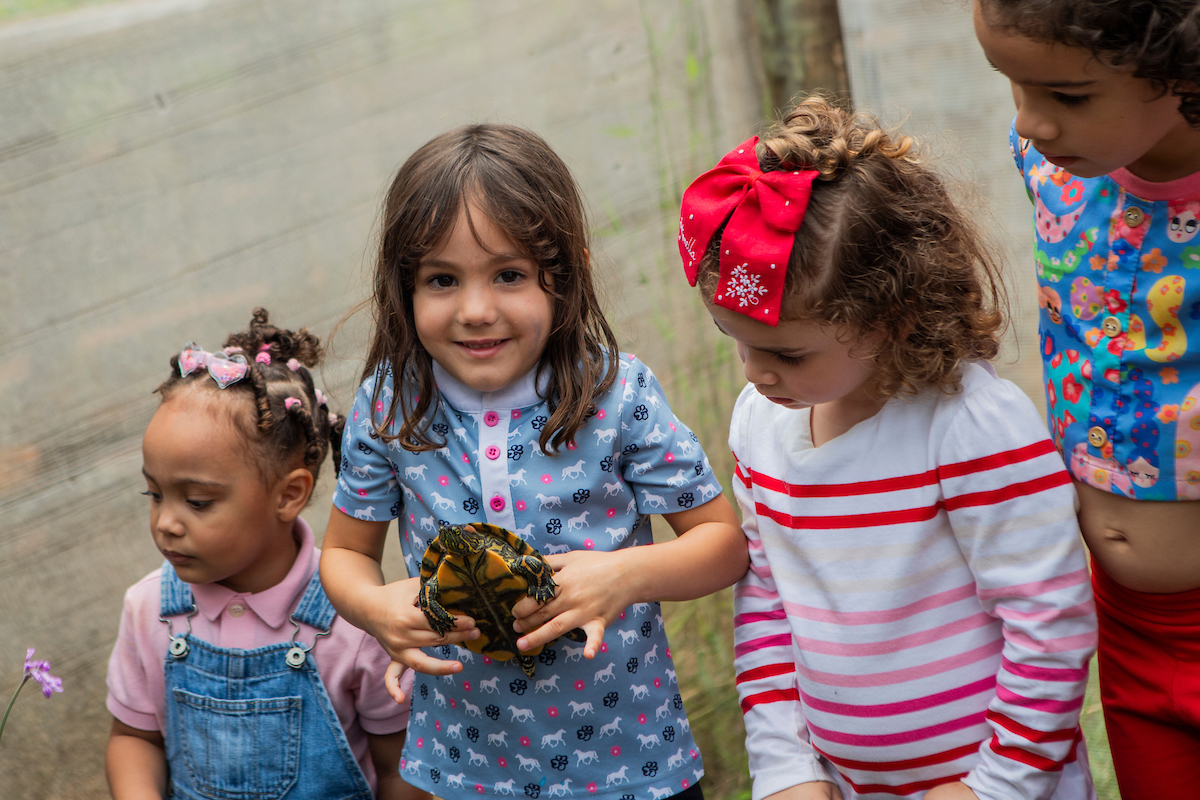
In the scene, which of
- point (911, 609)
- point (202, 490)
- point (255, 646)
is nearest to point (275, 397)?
point (202, 490)

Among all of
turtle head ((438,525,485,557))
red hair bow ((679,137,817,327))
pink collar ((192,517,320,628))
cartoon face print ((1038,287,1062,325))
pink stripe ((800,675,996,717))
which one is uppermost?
red hair bow ((679,137,817,327))

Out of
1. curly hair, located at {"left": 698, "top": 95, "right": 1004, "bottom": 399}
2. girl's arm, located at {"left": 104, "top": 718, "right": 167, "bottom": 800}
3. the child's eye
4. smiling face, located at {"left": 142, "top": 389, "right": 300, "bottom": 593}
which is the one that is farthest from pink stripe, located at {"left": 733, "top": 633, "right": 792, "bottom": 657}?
girl's arm, located at {"left": 104, "top": 718, "right": 167, "bottom": 800}

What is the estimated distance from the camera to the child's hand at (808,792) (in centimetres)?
163

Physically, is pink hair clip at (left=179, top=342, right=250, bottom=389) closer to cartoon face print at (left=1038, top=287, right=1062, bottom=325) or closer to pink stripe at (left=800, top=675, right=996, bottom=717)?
pink stripe at (left=800, top=675, right=996, bottom=717)

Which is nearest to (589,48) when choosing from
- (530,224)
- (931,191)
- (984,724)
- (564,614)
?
(530,224)

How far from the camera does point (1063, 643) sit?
142 cm

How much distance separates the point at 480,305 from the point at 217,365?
79 centimetres

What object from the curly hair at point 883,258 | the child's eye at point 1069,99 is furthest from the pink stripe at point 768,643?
the child's eye at point 1069,99

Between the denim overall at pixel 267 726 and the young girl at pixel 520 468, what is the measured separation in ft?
1.01

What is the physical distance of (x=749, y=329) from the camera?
4.89 feet

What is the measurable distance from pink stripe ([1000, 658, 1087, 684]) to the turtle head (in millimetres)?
829

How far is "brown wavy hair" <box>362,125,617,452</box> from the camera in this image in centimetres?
169

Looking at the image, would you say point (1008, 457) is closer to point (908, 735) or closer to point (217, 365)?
point (908, 735)

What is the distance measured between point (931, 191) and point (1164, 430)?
50 centimetres
